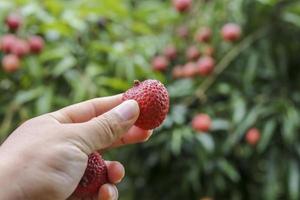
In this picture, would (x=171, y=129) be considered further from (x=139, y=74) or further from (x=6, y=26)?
(x=6, y=26)

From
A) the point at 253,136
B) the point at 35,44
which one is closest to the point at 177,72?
the point at 253,136

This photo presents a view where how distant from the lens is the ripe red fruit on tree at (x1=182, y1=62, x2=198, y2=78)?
2.28 meters

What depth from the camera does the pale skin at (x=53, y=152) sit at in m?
0.93

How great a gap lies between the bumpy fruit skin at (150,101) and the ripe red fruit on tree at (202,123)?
1.13 metres

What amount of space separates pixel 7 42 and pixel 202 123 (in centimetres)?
74

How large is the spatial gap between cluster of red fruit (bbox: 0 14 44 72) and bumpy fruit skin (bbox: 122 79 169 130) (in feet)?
3.83

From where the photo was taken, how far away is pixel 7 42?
215 centimetres

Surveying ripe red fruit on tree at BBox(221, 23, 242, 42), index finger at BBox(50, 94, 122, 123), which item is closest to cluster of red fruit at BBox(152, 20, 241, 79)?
ripe red fruit on tree at BBox(221, 23, 242, 42)

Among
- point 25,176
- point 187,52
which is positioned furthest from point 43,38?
point 25,176

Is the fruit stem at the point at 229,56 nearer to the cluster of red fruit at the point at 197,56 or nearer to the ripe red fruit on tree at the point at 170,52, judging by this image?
the cluster of red fruit at the point at 197,56

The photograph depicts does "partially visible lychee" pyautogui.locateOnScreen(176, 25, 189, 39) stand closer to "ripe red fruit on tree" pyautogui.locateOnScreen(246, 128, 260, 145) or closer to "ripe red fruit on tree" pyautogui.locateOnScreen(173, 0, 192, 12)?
"ripe red fruit on tree" pyautogui.locateOnScreen(173, 0, 192, 12)

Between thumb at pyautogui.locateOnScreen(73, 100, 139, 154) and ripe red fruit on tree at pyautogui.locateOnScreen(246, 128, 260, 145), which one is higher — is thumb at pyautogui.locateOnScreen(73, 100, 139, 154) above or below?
above

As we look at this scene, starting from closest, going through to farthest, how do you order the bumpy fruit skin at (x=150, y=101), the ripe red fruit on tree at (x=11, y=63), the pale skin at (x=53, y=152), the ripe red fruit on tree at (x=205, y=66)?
the pale skin at (x=53, y=152) → the bumpy fruit skin at (x=150, y=101) → the ripe red fruit on tree at (x=11, y=63) → the ripe red fruit on tree at (x=205, y=66)

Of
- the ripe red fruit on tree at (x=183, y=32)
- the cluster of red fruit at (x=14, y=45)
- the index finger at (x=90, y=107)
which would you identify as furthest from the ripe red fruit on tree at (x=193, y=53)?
the index finger at (x=90, y=107)
